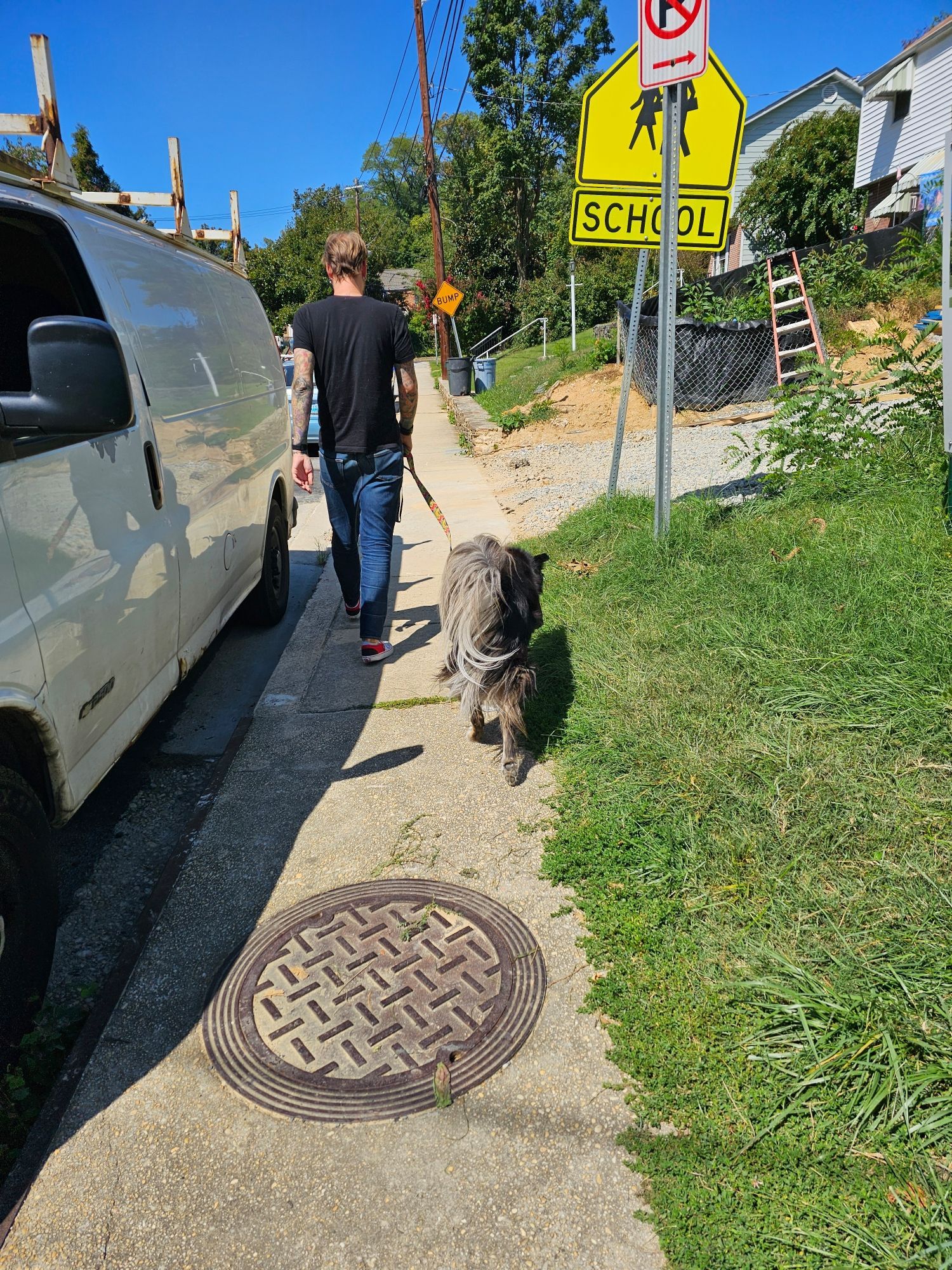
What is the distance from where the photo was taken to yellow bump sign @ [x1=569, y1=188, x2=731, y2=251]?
571 cm

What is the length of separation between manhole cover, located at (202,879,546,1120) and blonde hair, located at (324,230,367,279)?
3.45 meters

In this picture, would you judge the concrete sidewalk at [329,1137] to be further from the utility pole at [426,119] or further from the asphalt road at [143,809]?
the utility pole at [426,119]

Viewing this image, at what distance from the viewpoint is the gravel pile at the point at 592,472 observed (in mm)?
8217

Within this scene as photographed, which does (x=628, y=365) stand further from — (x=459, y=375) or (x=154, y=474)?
(x=459, y=375)

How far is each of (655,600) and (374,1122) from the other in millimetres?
3460

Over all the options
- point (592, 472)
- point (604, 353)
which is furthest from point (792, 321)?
point (592, 472)

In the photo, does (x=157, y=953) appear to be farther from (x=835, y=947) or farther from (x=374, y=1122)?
(x=835, y=947)

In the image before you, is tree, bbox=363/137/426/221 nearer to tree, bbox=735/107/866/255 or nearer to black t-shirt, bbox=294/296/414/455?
tree, bbox=735/107/866/255

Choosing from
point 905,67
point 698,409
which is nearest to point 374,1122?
point 698,409

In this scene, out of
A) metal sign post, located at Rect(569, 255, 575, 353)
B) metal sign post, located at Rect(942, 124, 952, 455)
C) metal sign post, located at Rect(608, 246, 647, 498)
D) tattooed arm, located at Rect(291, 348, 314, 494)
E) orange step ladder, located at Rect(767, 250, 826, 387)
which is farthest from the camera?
metal sign post, located at Rect(569, 255, 575, 353)

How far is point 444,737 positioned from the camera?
420cm

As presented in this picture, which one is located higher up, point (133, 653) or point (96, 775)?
point (133, 653)

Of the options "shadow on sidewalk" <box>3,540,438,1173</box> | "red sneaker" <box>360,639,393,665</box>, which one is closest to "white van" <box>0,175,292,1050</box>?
"shadow on sidewalk" <box>3,540,438,1173</box>

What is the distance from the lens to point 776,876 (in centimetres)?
268
